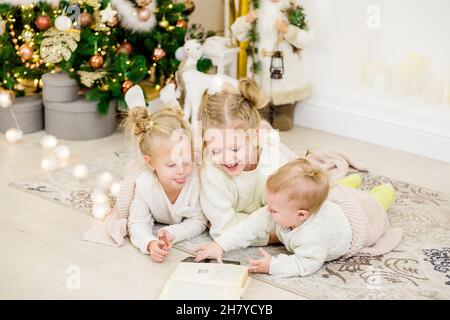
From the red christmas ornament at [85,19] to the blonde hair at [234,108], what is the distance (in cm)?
112

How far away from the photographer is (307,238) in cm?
203

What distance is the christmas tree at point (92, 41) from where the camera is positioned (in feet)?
10.0

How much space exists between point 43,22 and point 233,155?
1348mm

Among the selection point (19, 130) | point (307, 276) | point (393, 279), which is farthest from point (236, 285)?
point (19, 130)

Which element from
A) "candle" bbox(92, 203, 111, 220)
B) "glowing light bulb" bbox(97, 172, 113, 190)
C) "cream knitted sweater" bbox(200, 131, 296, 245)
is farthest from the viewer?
"glowing light bulb" bbox(97, 172, 113, 190)

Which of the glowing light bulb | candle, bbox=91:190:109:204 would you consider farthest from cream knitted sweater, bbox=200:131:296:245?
the glowing light bulb

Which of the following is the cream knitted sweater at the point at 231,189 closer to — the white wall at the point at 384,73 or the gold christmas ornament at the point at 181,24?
the white wall at the point at 384,73

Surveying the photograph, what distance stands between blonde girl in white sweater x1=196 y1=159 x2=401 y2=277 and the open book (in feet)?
0.26

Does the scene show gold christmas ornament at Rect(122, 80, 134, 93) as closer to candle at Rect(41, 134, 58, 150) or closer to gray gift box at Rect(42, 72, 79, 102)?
gray gift box at Rect(42, 72, 79, 102)

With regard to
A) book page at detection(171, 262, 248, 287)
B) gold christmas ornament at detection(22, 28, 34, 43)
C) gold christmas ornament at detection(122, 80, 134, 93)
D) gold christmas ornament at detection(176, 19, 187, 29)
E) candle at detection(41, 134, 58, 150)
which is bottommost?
book page at detection(171, 262, 248, 287)

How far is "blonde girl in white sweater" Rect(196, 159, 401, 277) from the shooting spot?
1.98 meters

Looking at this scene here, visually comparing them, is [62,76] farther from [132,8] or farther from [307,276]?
[307,276]

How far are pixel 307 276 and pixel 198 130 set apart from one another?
61 centimetres

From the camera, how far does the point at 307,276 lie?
81.6 inches
